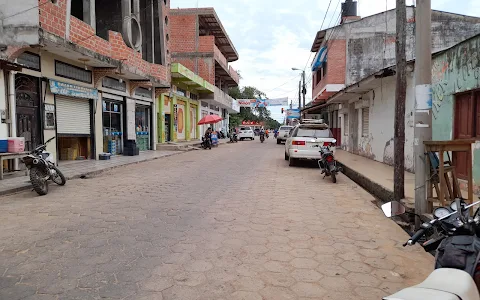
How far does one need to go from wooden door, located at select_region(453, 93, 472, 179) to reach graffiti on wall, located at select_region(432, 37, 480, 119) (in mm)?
225

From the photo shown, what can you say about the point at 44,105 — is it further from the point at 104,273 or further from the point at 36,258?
the point at 104,273

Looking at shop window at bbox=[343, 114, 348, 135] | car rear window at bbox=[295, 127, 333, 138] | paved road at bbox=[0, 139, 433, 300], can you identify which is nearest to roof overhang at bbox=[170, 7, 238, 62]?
shop window at bbox=[343, 114, 348, 135]

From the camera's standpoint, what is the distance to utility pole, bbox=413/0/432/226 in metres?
5.34

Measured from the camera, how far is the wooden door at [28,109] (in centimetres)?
1080

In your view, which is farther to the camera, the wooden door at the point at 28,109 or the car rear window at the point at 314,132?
the car rear window at the point at 314,132

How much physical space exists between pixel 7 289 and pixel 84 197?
4.46 m

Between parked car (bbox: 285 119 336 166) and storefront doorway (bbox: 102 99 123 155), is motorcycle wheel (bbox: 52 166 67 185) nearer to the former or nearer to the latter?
parked car (bbox: 285 119 336 166)

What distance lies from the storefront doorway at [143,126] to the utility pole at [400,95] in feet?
53.2

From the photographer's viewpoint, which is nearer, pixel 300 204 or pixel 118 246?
pixel 118 246

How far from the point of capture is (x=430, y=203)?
546cm

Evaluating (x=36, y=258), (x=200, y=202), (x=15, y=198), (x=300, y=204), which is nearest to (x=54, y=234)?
(x=36, y=258)

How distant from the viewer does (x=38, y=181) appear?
7.62 m

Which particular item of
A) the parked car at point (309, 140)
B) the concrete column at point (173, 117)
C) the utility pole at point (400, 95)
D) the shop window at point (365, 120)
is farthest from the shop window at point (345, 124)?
the utility pole at point (400, 95)

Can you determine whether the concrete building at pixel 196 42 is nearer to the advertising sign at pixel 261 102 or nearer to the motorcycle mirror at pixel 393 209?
the advertising sign at pixel 261 102
